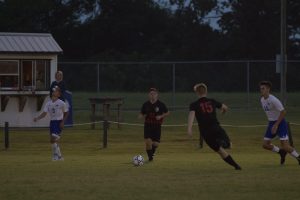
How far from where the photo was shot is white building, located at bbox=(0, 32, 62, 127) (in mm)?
30859

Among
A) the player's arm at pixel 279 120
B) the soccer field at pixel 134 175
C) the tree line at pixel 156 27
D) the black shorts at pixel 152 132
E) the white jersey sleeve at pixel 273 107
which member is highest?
the tree line at pixel 156 27

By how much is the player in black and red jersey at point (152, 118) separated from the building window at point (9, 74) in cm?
1075

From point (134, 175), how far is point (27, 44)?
53.2 ft

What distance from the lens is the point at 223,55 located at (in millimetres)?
66312

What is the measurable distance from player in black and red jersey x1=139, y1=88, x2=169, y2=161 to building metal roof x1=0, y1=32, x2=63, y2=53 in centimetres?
1072

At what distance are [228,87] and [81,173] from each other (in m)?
29.8

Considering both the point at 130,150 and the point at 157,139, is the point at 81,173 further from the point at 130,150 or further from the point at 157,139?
the point at 130,150

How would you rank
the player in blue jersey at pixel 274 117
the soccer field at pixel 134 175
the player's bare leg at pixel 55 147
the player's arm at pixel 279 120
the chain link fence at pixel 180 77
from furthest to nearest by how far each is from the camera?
the chain link fence at pixel 180 77 < the player's bare leg at pixel 55 147 < the player in blue jersey at pixel 274 117 < the player's arm at pixel 279 120 < the soccer field at pixel 134 175

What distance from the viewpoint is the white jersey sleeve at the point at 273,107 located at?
1869 centimetres

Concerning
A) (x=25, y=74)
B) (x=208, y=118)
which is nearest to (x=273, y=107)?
(x=208, y=118)

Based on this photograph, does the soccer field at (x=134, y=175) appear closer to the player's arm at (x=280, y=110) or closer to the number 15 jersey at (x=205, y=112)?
the player's arm at (x=280, y=110)

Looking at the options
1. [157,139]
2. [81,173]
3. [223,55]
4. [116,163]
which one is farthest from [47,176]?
[223,55]

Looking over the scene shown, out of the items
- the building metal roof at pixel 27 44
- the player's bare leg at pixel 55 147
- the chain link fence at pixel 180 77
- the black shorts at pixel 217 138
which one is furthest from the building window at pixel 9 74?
the black shorts at pixel 217 138

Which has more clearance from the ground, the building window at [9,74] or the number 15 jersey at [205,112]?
the building window at [9,74]
